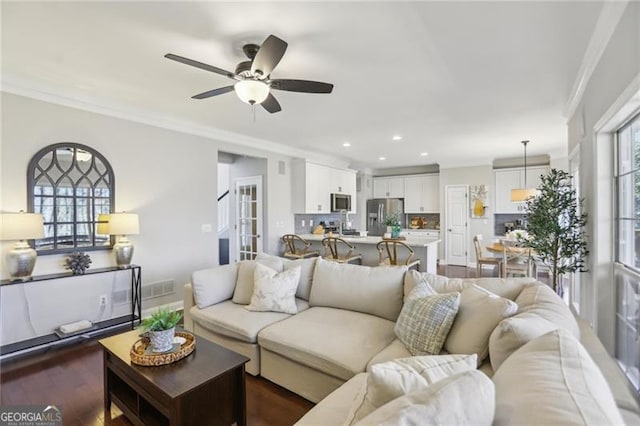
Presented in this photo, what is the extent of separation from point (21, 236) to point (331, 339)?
2.82m

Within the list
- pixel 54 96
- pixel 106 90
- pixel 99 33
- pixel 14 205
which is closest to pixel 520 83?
pixel 99 33

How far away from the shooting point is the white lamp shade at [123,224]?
10.9 ft

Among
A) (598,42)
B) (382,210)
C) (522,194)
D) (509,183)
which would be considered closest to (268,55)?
(598,42)

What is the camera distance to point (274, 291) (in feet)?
9.02

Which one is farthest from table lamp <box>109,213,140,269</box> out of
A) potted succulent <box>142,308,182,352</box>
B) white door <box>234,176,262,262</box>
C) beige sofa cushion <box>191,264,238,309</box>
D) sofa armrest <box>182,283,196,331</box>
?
white door <box>234,176,262,262</box>

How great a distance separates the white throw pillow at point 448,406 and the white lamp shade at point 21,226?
3.31 m

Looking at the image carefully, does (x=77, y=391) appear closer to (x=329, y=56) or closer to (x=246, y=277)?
(x=246, y=277)

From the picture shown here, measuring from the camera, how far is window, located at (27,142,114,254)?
3088 millimetres

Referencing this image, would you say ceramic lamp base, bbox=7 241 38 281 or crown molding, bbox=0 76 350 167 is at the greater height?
crown molding, bbox=0 76 350 167

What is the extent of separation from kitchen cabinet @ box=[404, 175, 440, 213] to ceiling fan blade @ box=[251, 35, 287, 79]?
6.69 meters

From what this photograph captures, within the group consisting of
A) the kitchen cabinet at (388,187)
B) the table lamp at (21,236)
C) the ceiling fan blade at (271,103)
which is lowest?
the table lamp at (21,236)

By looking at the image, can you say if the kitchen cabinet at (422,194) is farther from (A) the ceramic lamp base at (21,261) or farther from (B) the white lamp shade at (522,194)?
(A) the ceramic lamp base at (21,261)

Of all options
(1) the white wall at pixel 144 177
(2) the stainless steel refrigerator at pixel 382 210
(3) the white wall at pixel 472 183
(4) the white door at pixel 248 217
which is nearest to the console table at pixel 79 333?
(1) the white wall at pixel 144 177

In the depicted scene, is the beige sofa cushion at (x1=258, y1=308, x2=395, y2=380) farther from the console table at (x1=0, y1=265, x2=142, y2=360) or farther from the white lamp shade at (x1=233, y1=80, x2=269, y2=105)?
the console table at (x1=0, y1=265, x2=142, y2=360)
